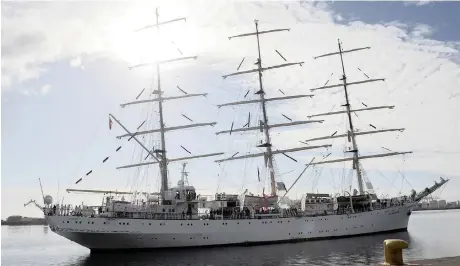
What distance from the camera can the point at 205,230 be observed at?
4250cm

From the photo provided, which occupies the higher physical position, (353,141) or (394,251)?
(353,141)

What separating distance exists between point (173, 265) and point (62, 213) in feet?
49.7

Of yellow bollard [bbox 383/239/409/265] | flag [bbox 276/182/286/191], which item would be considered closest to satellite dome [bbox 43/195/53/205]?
flag [bbox 276/182/286/191]

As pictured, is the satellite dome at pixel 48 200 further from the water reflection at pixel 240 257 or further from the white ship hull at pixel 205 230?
the water reflection at pixel 240 257

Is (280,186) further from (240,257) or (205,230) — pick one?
(240,257)

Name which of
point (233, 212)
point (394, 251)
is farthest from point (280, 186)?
point (394, 251)

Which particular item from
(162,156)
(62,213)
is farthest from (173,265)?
(162,156)

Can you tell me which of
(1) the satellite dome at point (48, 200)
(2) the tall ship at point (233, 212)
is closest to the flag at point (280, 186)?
(2) the tall ship at point (233, 212)

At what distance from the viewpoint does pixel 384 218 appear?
5528cm

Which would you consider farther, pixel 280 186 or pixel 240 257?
pixel 280 186

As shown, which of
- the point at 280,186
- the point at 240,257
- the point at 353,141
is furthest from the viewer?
the point at 353,141

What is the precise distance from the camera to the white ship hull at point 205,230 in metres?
38.3

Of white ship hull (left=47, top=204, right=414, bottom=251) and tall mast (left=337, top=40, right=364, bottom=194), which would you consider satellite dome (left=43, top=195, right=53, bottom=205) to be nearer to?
white ship hull (left=47, top=204, right=414, bottom=251)

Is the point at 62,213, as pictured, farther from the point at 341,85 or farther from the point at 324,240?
the point at 341,85
